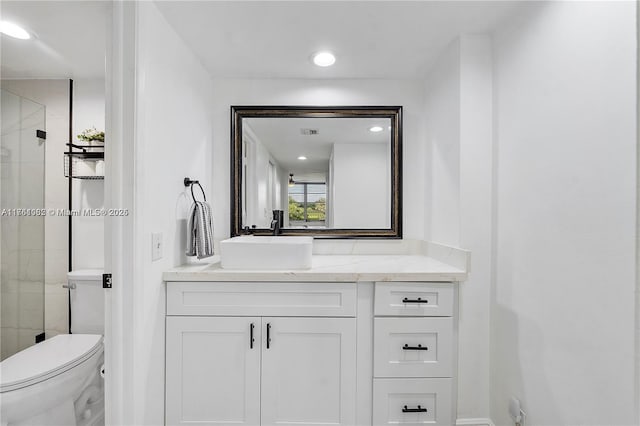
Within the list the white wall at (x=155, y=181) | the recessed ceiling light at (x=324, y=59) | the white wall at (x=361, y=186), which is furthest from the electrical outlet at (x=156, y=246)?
the recessed ceiling light at (x=324, y=59)

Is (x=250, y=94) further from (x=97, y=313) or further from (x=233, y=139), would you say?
(x=97, y=313)

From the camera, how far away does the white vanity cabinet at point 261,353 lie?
1.52 metres

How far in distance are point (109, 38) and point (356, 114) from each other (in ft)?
4.83

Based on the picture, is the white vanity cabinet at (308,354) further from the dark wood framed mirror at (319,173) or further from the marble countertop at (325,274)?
the dark wood framed mirror at (319,173)

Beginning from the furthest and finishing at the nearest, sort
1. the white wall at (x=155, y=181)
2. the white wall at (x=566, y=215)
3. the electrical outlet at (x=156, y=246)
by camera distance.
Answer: the electrical outlet at (x=156, y=246)
the white wall at (x=155, y=181)
the white wall at (x=566, y=215)

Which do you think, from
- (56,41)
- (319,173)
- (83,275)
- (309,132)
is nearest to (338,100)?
(309,132)

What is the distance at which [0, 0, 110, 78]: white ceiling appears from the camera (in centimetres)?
136

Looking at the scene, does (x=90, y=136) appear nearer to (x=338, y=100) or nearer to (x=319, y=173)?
(x=319, y=173)

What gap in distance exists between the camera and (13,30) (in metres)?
1.48

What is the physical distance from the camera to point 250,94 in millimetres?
2180

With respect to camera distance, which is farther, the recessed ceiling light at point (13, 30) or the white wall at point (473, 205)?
the white wall at point (473, 205)

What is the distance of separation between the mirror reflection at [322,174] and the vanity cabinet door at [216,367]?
864 mm

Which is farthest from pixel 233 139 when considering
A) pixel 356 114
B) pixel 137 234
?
pixel 137 234

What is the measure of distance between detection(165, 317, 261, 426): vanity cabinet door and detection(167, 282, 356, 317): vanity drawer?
0.18 feet
